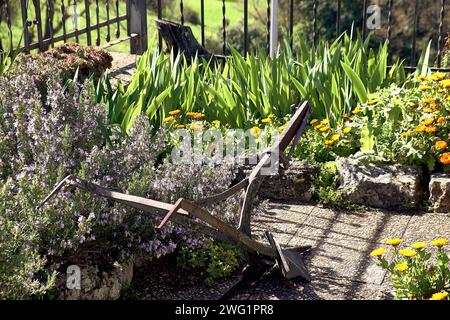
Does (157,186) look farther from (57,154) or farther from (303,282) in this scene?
(303,282)

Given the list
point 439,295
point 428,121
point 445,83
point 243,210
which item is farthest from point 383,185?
point 439,295

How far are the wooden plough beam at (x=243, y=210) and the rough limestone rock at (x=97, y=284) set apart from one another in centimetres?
35

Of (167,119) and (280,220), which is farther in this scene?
(167,119)

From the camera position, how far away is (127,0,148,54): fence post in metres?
7.72

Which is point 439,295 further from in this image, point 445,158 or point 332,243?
point 445,158

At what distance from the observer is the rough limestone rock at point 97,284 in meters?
3.40

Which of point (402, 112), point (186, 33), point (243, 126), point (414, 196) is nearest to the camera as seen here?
point (414, 196)

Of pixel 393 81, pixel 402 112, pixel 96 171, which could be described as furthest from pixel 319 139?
pixel 96 171

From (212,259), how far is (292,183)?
108 cm

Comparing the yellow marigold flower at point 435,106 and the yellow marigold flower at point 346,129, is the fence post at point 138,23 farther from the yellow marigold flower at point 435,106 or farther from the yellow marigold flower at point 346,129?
the yellow marigold flower at point 435,106

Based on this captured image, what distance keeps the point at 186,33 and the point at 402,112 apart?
2.26m

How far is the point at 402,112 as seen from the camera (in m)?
4.97

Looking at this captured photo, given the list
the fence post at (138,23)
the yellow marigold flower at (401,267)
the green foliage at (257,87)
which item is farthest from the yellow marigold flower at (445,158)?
the fence post at (138,23)

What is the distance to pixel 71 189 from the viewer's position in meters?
3.83
